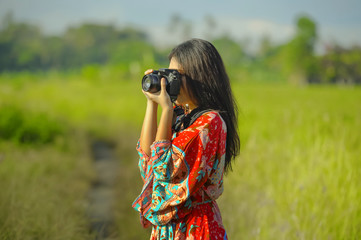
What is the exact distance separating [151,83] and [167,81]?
67 mm

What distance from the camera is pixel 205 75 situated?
1.65 meters

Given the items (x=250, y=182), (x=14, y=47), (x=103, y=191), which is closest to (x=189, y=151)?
(x=250, y=182)

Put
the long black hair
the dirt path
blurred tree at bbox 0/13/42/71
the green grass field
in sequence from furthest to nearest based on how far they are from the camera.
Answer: blurred tree at bbox 0/13/42/71
the dirt path
the green grass field
the long black hair

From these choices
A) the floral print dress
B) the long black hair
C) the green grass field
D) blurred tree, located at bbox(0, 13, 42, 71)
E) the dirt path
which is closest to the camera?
the floral print dress

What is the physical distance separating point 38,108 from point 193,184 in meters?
7.36

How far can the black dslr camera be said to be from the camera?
1565 millimetres

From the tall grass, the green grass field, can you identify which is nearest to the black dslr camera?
the tall grass

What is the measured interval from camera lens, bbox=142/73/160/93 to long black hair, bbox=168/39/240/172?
0.51ft

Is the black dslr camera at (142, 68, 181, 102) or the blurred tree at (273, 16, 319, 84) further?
the blurred tree at (273, 16, 319, 84)

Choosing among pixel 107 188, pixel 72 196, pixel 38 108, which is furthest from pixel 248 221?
pixel 38 108

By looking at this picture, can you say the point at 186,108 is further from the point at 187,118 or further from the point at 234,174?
the point at 234,174

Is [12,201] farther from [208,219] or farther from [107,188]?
[107,188]

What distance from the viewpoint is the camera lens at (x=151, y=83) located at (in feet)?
5.12

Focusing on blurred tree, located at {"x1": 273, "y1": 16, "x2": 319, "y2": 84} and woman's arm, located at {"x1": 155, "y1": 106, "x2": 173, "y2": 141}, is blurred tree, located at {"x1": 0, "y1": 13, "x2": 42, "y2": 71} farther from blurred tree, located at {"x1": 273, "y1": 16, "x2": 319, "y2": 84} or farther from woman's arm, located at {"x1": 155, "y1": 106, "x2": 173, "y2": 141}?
woman's arm, located at {"x1": 155, "y1": 106, "x2": 173, "y2": 141}
